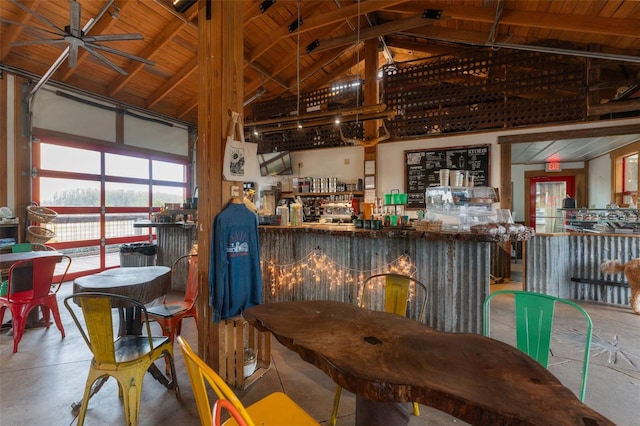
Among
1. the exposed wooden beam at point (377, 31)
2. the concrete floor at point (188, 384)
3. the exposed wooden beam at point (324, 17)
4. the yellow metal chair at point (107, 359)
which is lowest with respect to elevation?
the concrete floor at point (188, 384)

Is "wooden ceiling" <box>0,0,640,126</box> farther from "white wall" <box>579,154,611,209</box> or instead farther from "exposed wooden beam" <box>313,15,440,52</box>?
"white wall" <box>579,154,611,209</box>

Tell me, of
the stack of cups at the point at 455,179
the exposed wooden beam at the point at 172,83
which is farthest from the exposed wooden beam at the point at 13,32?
the stack of cups at the point at 455,179

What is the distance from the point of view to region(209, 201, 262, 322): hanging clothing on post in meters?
2.37

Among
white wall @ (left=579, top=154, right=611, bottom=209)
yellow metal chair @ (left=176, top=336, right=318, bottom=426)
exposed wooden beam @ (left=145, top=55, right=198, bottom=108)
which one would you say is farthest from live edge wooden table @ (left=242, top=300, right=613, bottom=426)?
white wall @ (left=579, top=154, right=611, bottom=209)

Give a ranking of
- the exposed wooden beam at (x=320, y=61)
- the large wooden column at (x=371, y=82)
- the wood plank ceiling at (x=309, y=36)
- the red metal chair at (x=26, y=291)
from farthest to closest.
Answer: the exposed wooden beam at (x=320, y=61) → the large wooden column at (x=371, y=82) → the wood plank ceiling at (x=309, y=36) → the red metal chair at (x=26, y=291)

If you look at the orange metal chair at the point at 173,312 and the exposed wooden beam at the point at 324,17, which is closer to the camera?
the orange metal chair at the point at 173,312

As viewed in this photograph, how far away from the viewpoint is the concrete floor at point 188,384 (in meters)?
2.15

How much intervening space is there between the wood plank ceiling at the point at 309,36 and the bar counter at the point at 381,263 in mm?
3233

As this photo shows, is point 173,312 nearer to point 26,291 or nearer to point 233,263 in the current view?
point 233,263

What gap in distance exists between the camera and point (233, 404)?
0.89 m

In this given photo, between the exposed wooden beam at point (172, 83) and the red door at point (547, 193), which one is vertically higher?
the exposed wooden beam at point (172, 83)

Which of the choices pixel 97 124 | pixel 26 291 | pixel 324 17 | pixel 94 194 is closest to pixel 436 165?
pixel 324 17

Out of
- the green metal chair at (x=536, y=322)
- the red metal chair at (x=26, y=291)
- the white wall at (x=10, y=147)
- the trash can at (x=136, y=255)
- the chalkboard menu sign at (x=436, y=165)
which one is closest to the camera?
the green metal chair at (x=536, y=322)

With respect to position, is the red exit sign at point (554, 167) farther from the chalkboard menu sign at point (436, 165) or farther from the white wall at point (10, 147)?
the white wall at point (10, 147)
